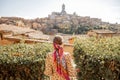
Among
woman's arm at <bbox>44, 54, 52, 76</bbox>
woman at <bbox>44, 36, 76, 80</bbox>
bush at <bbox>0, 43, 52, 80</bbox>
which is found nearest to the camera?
woman at <bbox>44, 36, 76, 80</bbox>

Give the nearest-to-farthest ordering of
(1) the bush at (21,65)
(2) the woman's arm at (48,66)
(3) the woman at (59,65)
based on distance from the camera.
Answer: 1. (3) the woman at (59,65)
2. (2) the woman's arm at (48,66)
3. (1) the bush at (21,65)

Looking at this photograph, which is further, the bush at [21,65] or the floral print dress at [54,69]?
the bush at [21,65]

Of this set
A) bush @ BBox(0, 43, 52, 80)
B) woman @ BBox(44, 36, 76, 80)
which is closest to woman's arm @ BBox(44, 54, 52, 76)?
woman @ BBox(44, 36, 76, 80)

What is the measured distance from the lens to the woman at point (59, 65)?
5.34 meters

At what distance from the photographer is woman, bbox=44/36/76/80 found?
5340 mm

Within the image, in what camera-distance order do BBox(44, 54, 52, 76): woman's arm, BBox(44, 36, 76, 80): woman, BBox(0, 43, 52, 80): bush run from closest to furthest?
BBox(44, 36, 76, 80): woman
BBox(44, 54, 52, 76): woman's arm
BBox(0, 43, 52, 80): bush

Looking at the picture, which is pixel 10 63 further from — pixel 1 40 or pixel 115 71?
pixel 1 40

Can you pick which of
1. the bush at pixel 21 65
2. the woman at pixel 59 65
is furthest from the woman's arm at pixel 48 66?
the bush at pixel 21 65

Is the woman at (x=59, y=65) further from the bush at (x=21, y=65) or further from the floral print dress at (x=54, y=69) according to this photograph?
the bush at (x=21, y=65)

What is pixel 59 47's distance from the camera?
5219 millimetres

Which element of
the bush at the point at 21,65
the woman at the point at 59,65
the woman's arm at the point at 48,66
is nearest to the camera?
the woman at the point at 59,65

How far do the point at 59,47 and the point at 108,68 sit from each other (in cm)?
286

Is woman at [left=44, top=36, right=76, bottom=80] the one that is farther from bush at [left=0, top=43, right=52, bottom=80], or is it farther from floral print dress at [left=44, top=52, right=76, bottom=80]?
bush at [left=0, top=43, right=52, bottom=80]

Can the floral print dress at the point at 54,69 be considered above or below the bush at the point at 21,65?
above
